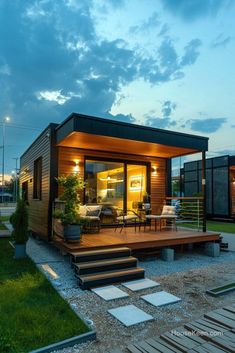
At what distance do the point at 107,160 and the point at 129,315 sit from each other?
5272 mm

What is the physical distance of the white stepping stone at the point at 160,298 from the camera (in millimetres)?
3373

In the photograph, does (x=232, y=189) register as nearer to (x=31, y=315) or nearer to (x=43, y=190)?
(x=43, y=190)

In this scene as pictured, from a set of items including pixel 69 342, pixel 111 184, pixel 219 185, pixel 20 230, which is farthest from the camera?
pixel 219 185

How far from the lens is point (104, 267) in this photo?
428 centimetres

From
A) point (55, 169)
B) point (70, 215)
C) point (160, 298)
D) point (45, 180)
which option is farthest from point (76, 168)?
point (160, 298)

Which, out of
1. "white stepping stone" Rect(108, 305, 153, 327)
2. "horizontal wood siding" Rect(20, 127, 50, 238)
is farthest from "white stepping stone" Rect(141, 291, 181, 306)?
"horizontal wood siding" Rect(20, 127, 50, 238)

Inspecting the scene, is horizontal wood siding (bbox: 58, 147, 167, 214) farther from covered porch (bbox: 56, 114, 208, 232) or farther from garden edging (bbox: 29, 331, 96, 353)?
garden edging (bbox: 29, 331, 96, 353)

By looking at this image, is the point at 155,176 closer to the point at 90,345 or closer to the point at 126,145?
the point at 126,145

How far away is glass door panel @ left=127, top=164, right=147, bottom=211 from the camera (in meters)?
8.25

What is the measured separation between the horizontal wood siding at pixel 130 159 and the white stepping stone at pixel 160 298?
432cm

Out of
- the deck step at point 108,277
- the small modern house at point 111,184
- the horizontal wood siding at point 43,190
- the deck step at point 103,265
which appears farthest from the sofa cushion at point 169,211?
the horizontal wood siding at point 43,190

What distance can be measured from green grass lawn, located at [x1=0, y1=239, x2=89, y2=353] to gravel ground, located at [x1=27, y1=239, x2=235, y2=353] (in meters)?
0.19

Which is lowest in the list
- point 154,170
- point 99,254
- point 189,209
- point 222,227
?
point 222,227

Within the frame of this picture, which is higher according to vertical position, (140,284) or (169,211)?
(169,211)
